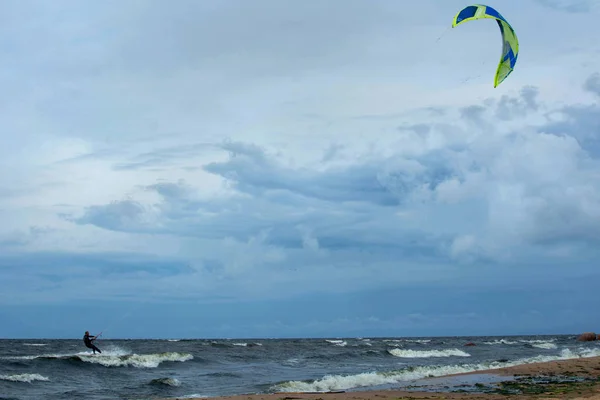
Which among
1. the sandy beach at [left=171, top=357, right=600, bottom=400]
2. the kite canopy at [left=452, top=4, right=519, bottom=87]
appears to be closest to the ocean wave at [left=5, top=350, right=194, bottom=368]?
the sandy beach at [left=171, top=357, right=600, bottom=400]

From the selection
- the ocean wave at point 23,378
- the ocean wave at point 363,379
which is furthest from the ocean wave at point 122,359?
the ocean wave at point 363,379

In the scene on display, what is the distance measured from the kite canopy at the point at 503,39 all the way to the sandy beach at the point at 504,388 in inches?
310

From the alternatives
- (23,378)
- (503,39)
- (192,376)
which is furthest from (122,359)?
(503,39)

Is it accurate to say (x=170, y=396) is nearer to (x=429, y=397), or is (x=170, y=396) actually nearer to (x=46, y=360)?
(x=429, y=397)

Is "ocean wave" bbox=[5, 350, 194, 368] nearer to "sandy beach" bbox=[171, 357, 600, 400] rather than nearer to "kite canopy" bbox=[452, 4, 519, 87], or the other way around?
A: "sandy beach" bbox=[171, 357, 600, 400]

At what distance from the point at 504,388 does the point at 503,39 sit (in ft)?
31.7

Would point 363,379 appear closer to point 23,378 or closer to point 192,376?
point 192,376

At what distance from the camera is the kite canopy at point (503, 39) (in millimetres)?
16562

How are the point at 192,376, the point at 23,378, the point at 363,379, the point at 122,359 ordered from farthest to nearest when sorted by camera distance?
1. the point at 122,359
2. the point at 192,376
3. the point at 23,378
4. the point at 363,379

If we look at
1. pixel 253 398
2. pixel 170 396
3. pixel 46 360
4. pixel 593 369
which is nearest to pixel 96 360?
pixel 46 360

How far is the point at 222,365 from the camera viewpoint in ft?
109

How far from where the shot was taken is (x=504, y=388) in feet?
58.6

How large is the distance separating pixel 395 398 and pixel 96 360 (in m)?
21.0

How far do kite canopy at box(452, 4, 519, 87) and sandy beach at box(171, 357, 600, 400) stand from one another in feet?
25.8
